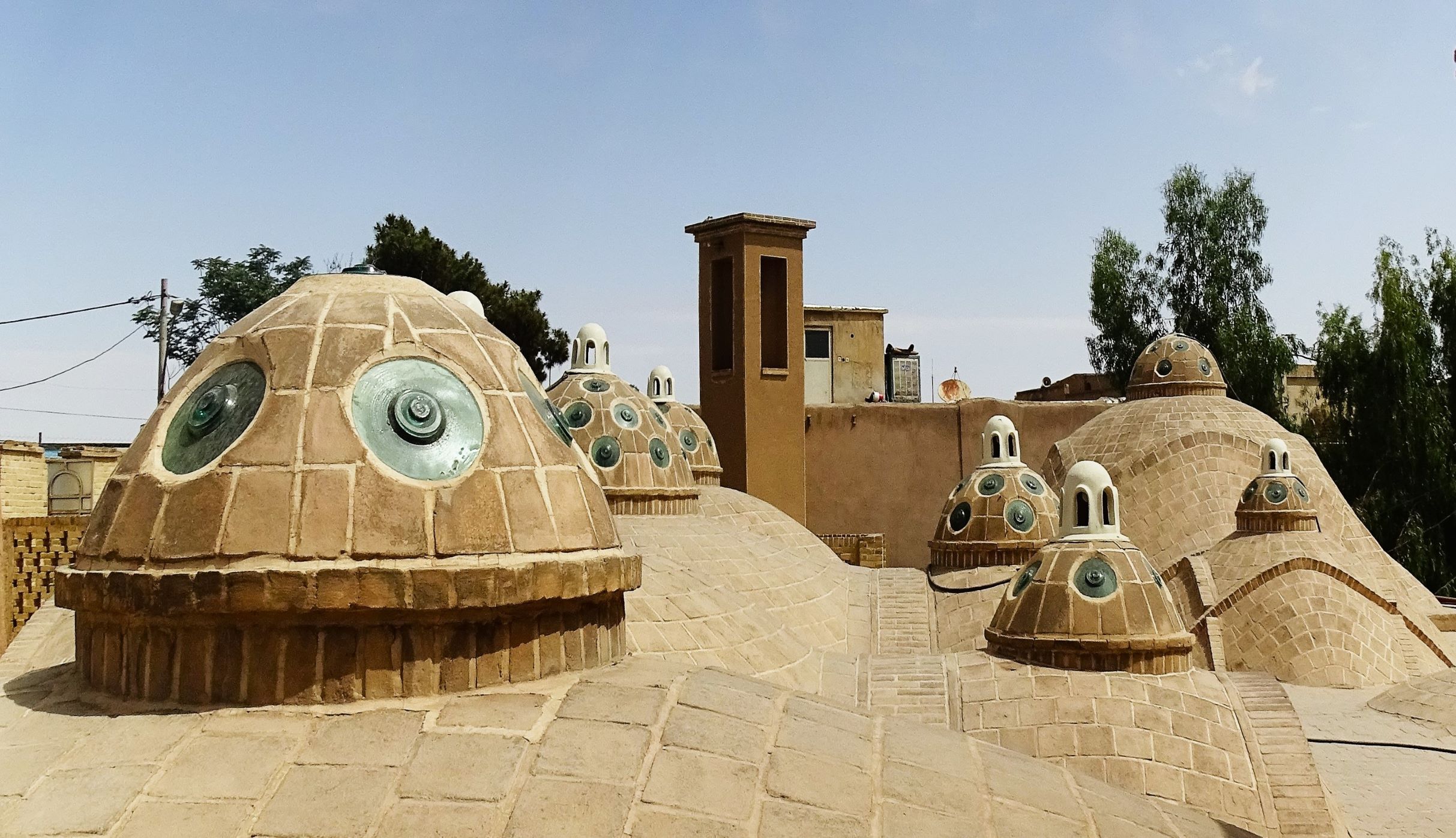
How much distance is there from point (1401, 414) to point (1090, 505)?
15.6m

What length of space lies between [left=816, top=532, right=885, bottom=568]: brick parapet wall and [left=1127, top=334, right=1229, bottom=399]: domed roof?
5451 millimetres

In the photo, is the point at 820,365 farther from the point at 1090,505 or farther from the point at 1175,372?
the point at 1090,505

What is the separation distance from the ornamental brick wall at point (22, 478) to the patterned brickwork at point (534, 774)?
34.8 ft

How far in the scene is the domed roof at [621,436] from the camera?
1203 cm

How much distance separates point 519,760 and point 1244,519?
15681 mm

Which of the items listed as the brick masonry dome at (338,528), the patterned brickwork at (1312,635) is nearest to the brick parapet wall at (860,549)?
the patterned brickwork at (1312,635)

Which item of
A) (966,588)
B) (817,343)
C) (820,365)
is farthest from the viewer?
(817,343)

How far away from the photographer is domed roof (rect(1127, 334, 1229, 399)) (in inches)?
792

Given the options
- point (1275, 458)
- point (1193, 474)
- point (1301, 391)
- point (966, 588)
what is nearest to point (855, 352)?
point (1193, 474)

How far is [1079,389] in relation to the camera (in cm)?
2736

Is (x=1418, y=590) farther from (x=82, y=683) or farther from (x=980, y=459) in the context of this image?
(x=82, y=683)

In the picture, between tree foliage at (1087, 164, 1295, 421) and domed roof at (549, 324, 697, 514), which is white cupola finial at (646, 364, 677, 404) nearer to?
domed roof at (549, 324, 697, 514)

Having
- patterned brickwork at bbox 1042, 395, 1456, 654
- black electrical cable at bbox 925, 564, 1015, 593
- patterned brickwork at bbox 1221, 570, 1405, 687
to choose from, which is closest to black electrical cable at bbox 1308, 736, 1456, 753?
patterned brickwork at bbox 1221, 570, 1405, 687

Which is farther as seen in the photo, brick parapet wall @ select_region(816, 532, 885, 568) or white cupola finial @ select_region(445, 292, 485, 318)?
brick parapet wall @ select_region(816, 532, 885, 568)
